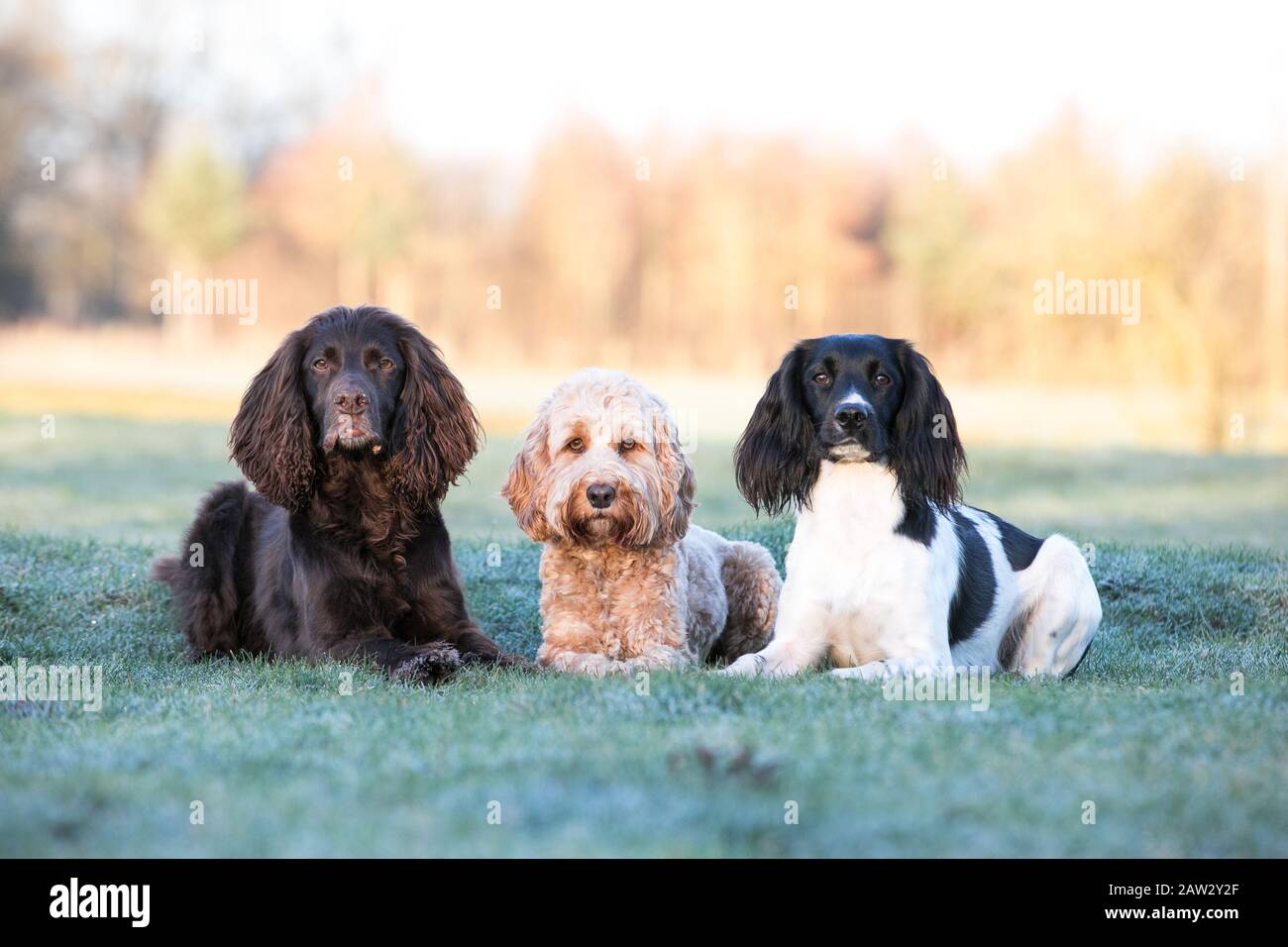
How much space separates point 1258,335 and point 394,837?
2798cm

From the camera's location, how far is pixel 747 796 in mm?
4180

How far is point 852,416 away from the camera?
6395 millimetres

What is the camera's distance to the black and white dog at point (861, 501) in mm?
6531

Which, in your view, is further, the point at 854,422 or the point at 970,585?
the point at 970,585

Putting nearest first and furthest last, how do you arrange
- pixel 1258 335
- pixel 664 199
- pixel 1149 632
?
pixel 1149 632
pixel 1258 335
pixel 664 199

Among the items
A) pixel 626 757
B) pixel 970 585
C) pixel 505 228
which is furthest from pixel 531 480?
pixel 505 228

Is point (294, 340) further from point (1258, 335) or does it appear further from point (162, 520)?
point (1258, 335)

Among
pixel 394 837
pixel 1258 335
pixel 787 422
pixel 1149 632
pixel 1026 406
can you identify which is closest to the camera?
pixel 394 837

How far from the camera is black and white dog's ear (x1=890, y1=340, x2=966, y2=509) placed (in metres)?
6.55

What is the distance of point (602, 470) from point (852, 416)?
1182 millimetres

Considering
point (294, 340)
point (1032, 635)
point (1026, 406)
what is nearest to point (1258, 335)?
point (1026, 406)

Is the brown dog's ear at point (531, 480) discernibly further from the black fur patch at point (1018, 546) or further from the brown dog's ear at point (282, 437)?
the black fur patch at point (1018, 546)

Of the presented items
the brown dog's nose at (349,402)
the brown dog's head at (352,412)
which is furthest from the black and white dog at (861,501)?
the brown dog's nose at (349,402)

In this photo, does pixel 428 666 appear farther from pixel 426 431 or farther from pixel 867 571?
pixel 867 571
